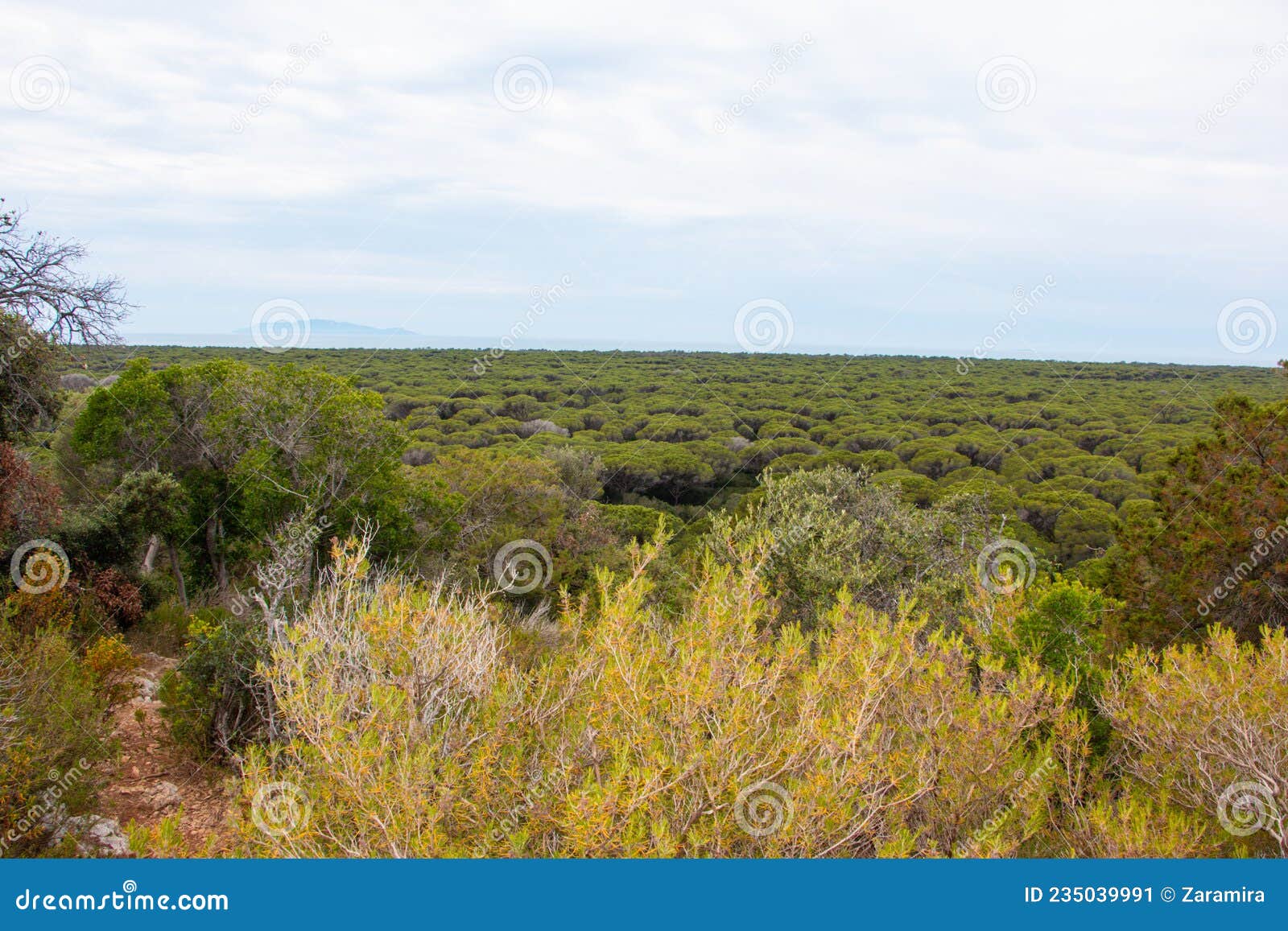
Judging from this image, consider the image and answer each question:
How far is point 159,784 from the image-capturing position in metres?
8.27

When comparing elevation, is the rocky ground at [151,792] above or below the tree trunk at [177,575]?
below

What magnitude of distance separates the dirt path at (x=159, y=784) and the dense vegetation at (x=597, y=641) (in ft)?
0.99

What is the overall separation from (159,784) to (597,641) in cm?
597

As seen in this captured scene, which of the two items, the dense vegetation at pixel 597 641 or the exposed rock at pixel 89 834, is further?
the exposed rock at pixel 89 834

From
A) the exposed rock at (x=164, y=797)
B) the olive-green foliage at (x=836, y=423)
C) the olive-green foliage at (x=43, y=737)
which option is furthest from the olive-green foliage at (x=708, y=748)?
the olive-green foliage at (x=836, y=423)

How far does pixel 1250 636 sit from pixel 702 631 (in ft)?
40.4

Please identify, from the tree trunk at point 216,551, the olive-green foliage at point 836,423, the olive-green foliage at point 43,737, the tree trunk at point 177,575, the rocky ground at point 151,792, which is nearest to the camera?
the olive-green foliage at point 43,737

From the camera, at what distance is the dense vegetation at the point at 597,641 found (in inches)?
182

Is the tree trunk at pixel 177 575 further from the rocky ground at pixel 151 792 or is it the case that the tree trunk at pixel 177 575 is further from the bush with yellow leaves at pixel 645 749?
the bush with yellow leaves at pixel 645 749

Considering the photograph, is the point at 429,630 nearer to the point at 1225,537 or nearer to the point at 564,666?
the point at 564,666

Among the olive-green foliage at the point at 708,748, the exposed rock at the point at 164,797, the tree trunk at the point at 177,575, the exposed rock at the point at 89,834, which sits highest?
the olive-green foliage at the point at 708,748

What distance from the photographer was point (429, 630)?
5.78 metres

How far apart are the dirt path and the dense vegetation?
302 mm

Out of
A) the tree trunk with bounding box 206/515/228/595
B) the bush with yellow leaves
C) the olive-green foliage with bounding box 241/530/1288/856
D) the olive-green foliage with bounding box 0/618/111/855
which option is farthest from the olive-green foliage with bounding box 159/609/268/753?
the tree trunk with bounding box 206/515/228/595
